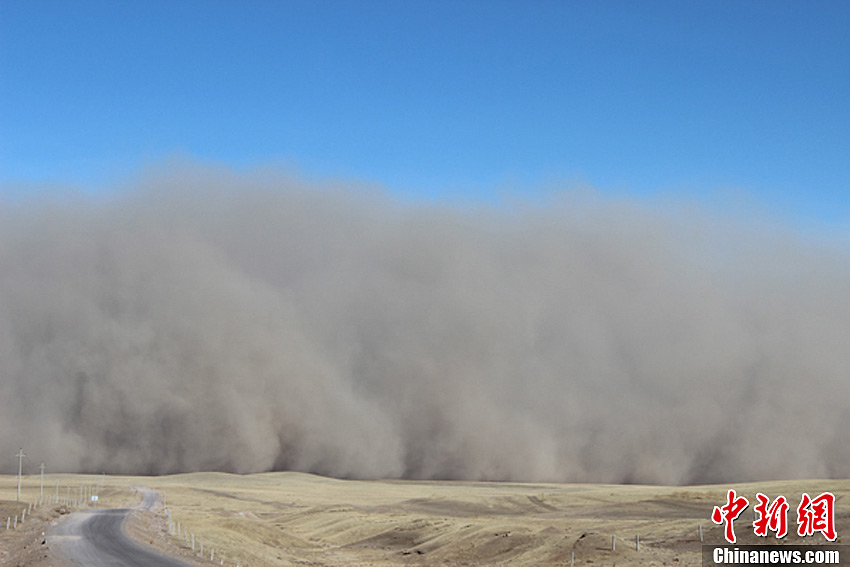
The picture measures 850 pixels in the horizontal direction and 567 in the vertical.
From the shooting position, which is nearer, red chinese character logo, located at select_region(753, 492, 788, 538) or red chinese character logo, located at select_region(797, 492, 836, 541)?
red chinese character logo, located at select_region(797, 492, 836, 541)

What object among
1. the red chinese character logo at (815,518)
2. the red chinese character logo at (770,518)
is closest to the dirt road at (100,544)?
the red chinese character logo at (770,518)

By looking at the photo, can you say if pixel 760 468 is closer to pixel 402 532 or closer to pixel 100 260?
pixel 402 532

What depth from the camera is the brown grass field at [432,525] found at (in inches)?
961

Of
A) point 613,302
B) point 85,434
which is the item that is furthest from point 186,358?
point 613,302

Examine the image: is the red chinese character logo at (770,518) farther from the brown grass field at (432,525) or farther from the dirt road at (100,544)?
the dirt road at (100,544)

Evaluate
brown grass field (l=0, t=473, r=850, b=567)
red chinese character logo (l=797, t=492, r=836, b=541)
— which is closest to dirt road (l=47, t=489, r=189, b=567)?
brown grass field (l=0, t=473, r=850, b=567)

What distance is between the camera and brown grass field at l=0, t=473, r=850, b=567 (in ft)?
80.1

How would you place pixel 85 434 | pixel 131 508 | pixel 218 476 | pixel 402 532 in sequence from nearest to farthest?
pixel 402 532 < pixel 131 508 < pixel 218 476 < pixel 85 434

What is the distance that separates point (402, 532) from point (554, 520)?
5692 mm

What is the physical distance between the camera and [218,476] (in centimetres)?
6481

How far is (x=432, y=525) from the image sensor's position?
32219 mm

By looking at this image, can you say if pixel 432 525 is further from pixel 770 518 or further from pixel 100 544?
pixel 770 518

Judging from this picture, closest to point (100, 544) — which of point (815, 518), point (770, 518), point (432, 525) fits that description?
point (432, 525)

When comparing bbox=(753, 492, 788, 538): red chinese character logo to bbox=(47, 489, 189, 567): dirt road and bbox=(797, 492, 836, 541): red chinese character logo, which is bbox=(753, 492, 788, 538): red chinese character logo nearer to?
bbox=(797, 492, 836, 541): red chinese character logo
